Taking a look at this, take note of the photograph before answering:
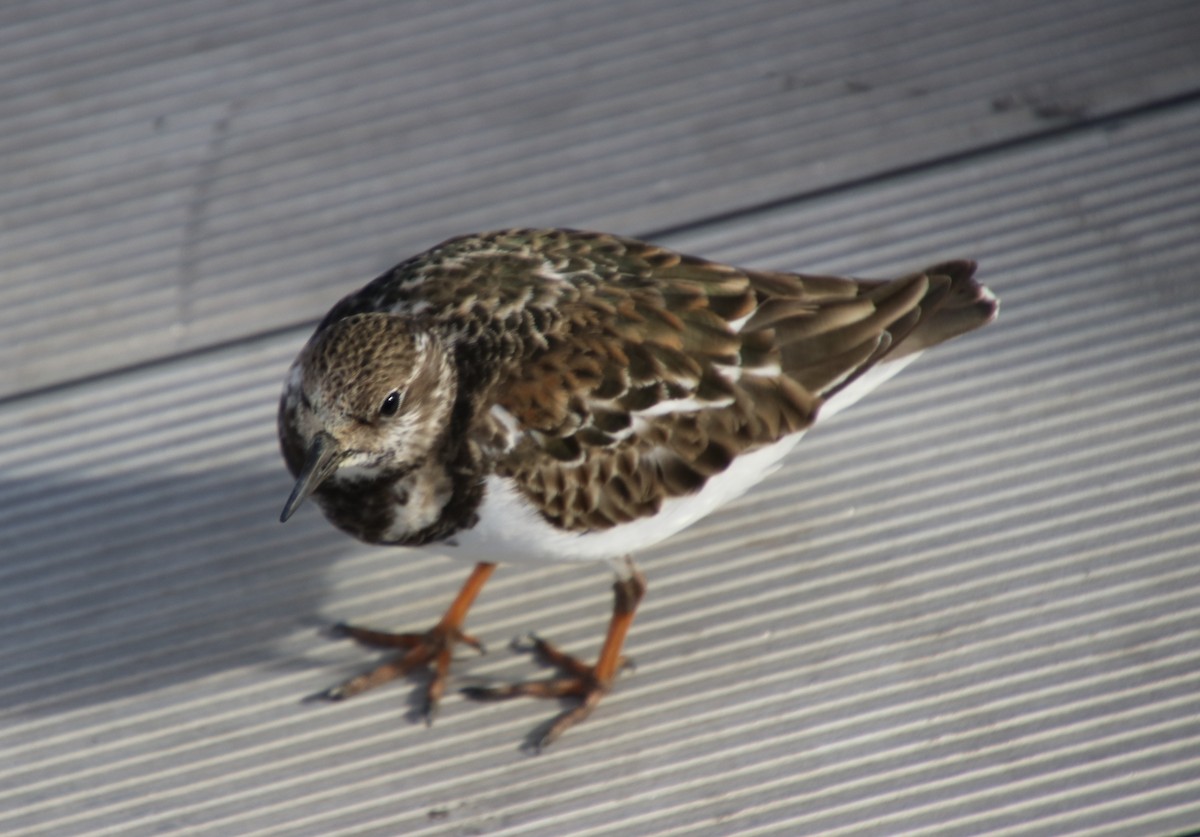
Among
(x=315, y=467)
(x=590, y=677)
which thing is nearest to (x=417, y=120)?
(x=315, y=467)

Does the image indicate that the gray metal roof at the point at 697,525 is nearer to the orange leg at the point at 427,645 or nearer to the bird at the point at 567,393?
the orange leg at the point at 427,645

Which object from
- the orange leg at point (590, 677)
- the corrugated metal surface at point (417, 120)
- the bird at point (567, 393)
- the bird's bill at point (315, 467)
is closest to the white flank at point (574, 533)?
the bird at point (567, 393)

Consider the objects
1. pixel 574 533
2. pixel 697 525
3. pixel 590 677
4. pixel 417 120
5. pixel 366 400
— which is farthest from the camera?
pixel 417 120

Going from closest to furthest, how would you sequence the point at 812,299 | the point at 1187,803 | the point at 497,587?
the point at 1187,803 < the point at 812,299 < the point at 497,587

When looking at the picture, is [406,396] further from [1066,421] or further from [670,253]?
[1066,421]

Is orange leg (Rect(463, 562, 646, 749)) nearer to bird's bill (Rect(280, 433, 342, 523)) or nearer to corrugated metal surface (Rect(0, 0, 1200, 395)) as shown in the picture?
bird's bill (Rect(280, 433, 342, 523))

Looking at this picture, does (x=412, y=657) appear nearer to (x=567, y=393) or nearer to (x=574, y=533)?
(x=574, y=533)

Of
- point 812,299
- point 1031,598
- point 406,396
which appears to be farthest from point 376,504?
point 1031,598
